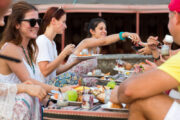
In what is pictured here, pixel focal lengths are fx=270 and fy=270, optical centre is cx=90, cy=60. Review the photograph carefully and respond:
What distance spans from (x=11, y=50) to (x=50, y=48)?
61.6 inches

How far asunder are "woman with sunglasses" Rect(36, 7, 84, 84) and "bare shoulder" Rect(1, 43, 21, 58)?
115 cm

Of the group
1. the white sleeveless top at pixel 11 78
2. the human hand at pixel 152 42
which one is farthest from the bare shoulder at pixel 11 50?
the human hand at pixel 152 42

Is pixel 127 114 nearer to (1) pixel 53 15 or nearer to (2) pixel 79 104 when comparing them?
(2) pixel 79 104

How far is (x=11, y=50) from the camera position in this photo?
112 inches

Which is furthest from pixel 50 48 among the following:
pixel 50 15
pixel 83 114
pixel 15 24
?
pixel 83 114

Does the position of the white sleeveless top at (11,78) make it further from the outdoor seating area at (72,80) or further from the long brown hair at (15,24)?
the long brown hair at (15,24)

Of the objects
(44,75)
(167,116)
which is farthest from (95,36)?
(167,116)

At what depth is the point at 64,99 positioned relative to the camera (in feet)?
8.20

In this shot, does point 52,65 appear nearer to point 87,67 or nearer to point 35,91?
point 87,67

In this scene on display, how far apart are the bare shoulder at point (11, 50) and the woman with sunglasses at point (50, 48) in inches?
45.2

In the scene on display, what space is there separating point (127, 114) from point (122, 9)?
34.6 ft

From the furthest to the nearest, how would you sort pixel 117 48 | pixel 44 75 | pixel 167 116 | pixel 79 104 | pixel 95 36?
pixel 117 48 → pixel 95 36 → pixel 44 75 → pixel 79 104 → pixel 167 116

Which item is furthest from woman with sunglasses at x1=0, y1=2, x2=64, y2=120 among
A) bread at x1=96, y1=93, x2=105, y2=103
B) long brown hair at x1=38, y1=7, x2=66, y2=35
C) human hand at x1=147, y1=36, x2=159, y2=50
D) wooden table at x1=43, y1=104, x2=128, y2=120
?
human hand at x1=147, y1=36, x2=159, y2=50

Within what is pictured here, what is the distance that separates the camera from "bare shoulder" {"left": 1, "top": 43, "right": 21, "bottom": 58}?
9.17 ft
